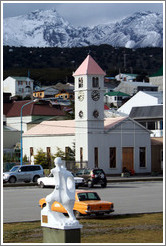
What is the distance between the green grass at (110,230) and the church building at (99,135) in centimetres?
3966

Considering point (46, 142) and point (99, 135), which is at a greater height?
point (99, 135)

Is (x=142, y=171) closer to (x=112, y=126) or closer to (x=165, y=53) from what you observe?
(x=112, y=126)

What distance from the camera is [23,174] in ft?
163

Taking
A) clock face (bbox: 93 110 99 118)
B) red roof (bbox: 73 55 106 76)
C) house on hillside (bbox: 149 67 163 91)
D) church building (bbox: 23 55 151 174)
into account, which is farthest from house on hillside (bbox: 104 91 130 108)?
clock face (bbox: 93 110 99 118)

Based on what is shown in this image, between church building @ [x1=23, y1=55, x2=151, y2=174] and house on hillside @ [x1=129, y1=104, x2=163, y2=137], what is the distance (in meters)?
7.83

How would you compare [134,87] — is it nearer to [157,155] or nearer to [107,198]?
[157,155]

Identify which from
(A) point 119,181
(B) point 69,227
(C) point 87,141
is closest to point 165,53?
(B) point 69,227

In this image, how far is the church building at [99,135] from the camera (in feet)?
215

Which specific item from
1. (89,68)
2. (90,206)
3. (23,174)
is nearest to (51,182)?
(23,174)

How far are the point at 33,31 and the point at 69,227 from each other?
3205cm

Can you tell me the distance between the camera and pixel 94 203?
25.7 meters

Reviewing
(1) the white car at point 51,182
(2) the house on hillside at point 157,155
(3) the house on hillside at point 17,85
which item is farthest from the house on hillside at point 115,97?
(1) the white car at point 51,182

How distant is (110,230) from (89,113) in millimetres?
44950

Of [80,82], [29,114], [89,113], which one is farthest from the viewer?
[29,114]
